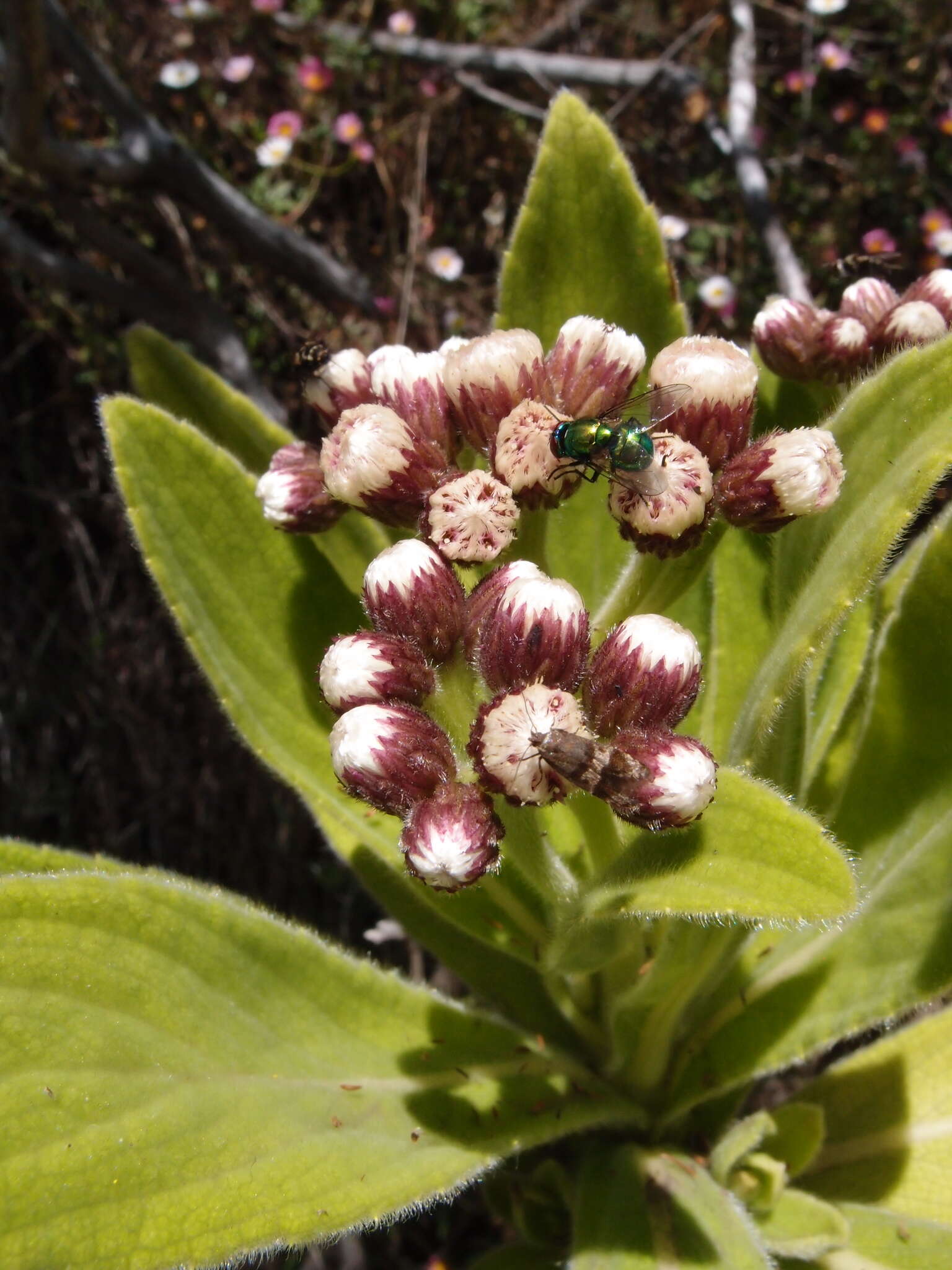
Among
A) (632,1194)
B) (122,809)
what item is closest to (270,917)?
(632,1194)

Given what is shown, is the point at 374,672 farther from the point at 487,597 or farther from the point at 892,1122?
the point at 892,1122

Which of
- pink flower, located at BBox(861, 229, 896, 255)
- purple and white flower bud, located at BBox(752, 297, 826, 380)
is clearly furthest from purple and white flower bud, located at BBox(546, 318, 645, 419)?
pink flower, located at BBox(861, 229, 896, 255)

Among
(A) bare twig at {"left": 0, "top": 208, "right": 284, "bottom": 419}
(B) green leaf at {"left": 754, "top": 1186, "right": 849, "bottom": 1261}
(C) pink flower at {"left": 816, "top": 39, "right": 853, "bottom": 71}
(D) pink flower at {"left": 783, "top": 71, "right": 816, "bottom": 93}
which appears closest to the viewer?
(B) green leaf at {"left": 754, "top": 1186, "right": 849, "bottom": 1261}

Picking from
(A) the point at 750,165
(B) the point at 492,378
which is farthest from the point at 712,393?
(A) the point at 750,165

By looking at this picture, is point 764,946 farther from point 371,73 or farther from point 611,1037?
point 371,73

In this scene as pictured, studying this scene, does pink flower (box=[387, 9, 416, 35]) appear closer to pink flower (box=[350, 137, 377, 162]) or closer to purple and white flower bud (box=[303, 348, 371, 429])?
pink flower (box=[350, 137, 377, 162])

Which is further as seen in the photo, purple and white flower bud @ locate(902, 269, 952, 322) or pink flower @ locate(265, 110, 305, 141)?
pink flower @ locate(265, 110, 305, 141)

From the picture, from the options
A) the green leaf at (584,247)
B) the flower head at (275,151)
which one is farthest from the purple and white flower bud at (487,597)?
the flower head at (275,151)
